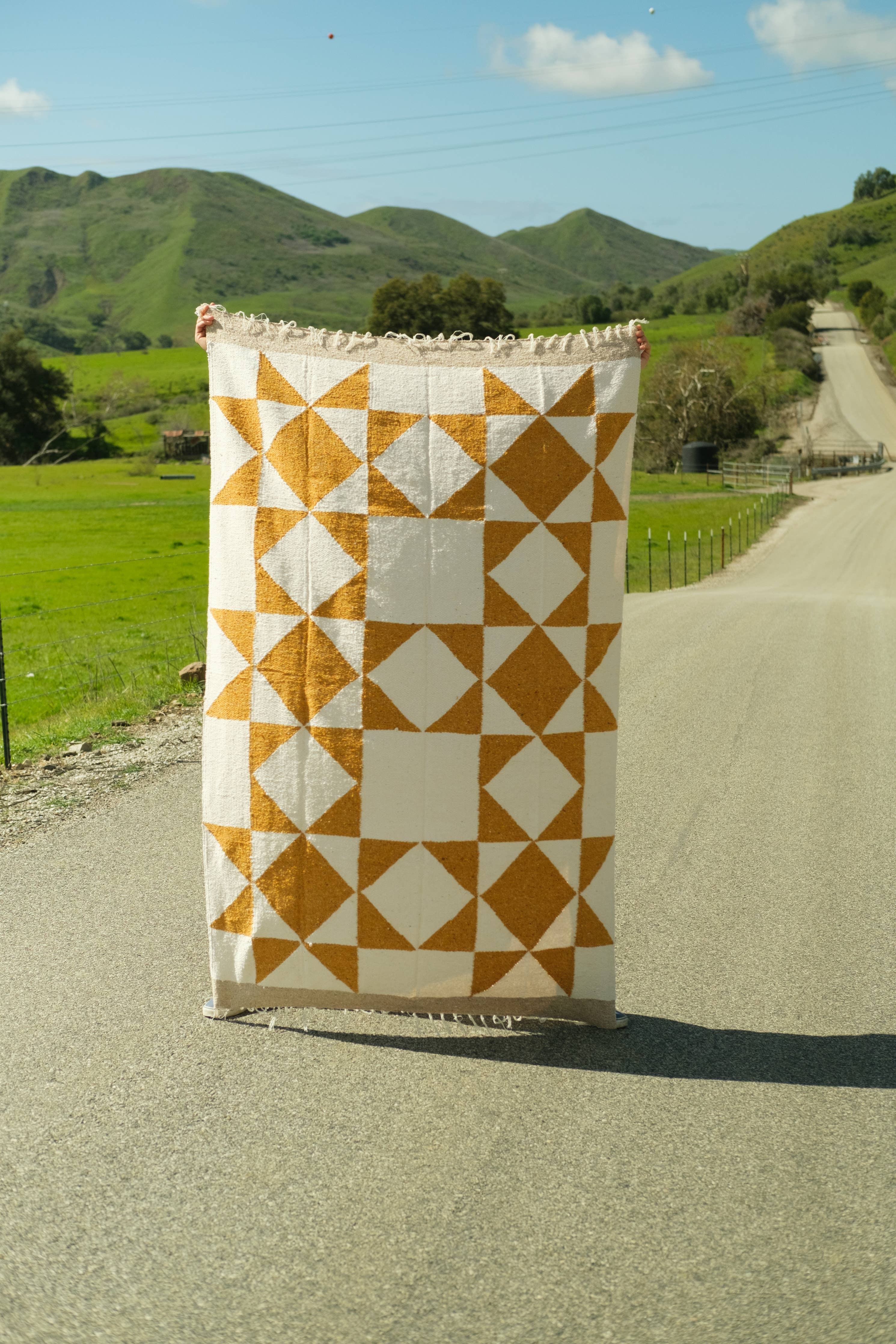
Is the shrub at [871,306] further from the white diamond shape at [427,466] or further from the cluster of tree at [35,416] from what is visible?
the white diamond shape at [427,466]

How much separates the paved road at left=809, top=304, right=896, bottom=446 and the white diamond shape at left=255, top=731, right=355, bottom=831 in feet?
216

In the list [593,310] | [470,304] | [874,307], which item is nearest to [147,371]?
[593,310]

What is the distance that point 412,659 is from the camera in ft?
11.2

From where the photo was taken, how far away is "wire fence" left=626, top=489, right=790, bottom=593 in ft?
81.1

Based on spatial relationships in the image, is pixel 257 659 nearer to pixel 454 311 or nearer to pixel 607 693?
pixel 607 693

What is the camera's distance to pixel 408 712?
344cm

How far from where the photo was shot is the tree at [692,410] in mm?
62188

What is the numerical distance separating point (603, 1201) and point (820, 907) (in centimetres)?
249

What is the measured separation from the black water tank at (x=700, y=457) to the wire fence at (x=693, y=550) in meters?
16.2

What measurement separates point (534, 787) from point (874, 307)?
10736 cm

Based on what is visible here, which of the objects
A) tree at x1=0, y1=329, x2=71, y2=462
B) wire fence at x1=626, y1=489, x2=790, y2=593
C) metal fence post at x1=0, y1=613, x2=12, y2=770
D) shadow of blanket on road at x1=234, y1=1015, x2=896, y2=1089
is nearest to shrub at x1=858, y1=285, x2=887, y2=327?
wire fence at x1=626, y1=489, x2=790, y2=593

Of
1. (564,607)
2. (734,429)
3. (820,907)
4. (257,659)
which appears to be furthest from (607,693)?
(734,429)

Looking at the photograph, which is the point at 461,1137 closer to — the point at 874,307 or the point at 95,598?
the point at 95,598

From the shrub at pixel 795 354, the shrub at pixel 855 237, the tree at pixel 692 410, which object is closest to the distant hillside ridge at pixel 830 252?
the shrub at pixel 855 237
